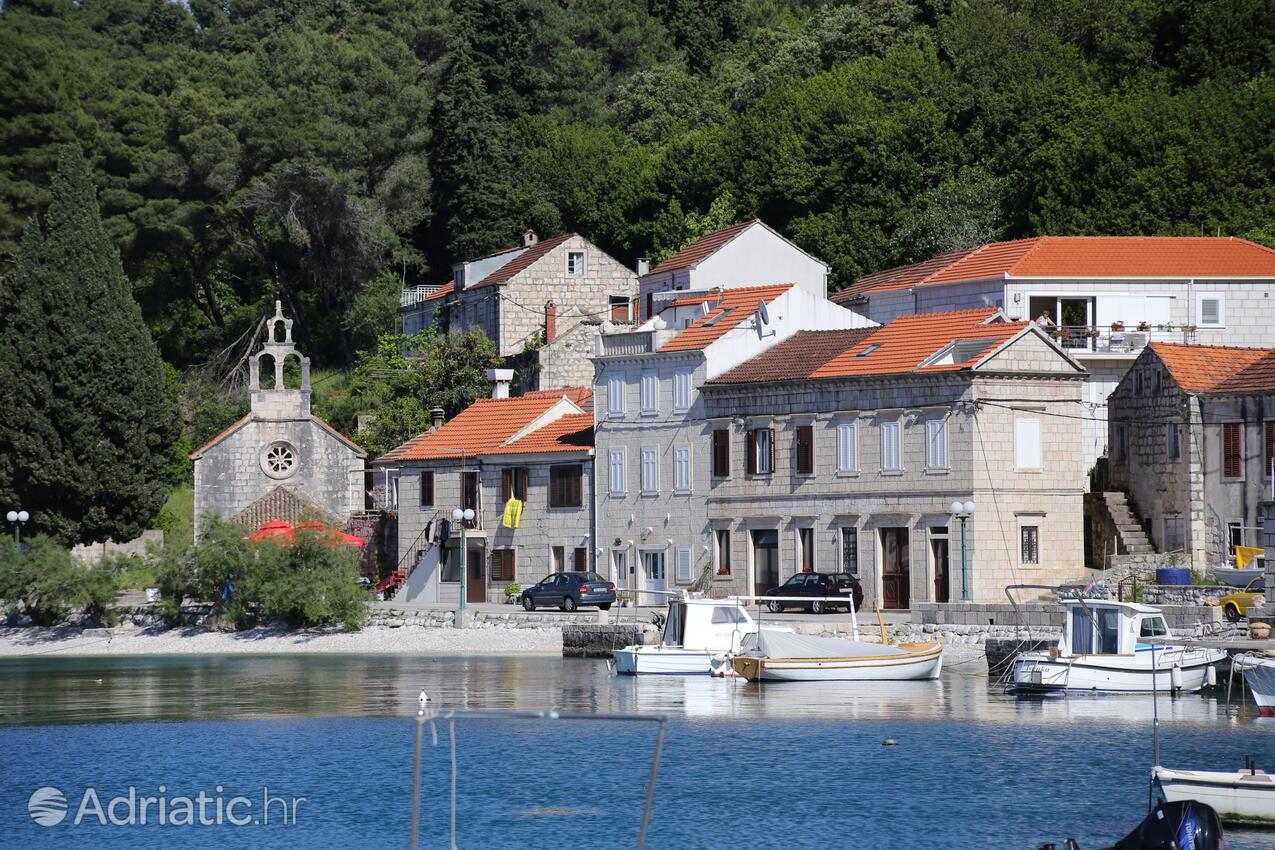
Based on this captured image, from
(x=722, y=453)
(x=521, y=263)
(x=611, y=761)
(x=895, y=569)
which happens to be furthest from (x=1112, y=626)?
(x=521, y=263)

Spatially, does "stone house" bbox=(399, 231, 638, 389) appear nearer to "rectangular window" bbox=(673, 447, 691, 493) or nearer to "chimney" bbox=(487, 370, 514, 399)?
"chimney" bbox=(487, 370, 514, 399)

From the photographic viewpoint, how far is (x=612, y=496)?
2648 inches

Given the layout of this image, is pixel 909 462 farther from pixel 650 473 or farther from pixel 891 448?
pixel 650 473

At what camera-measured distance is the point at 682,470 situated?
65688 millimetres


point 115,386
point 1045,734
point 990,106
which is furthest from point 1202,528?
point 115,386

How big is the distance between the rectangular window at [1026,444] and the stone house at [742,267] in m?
21.1

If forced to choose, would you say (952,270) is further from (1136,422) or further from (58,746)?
(58,746)

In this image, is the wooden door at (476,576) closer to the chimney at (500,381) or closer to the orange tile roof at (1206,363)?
the chimney at (500,381)

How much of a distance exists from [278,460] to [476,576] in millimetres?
13818

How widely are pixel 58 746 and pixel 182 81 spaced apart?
6706 centimetres

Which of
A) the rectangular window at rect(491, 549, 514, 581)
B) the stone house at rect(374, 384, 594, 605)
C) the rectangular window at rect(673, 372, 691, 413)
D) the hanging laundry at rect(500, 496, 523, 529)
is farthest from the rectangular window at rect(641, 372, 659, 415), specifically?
the rectangular window at rect(491, 549, 514, 581)

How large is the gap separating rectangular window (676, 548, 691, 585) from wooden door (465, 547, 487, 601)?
27.6 feet

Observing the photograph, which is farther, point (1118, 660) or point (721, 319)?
point (721, 319)

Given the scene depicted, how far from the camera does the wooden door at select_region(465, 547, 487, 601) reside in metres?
70.1
